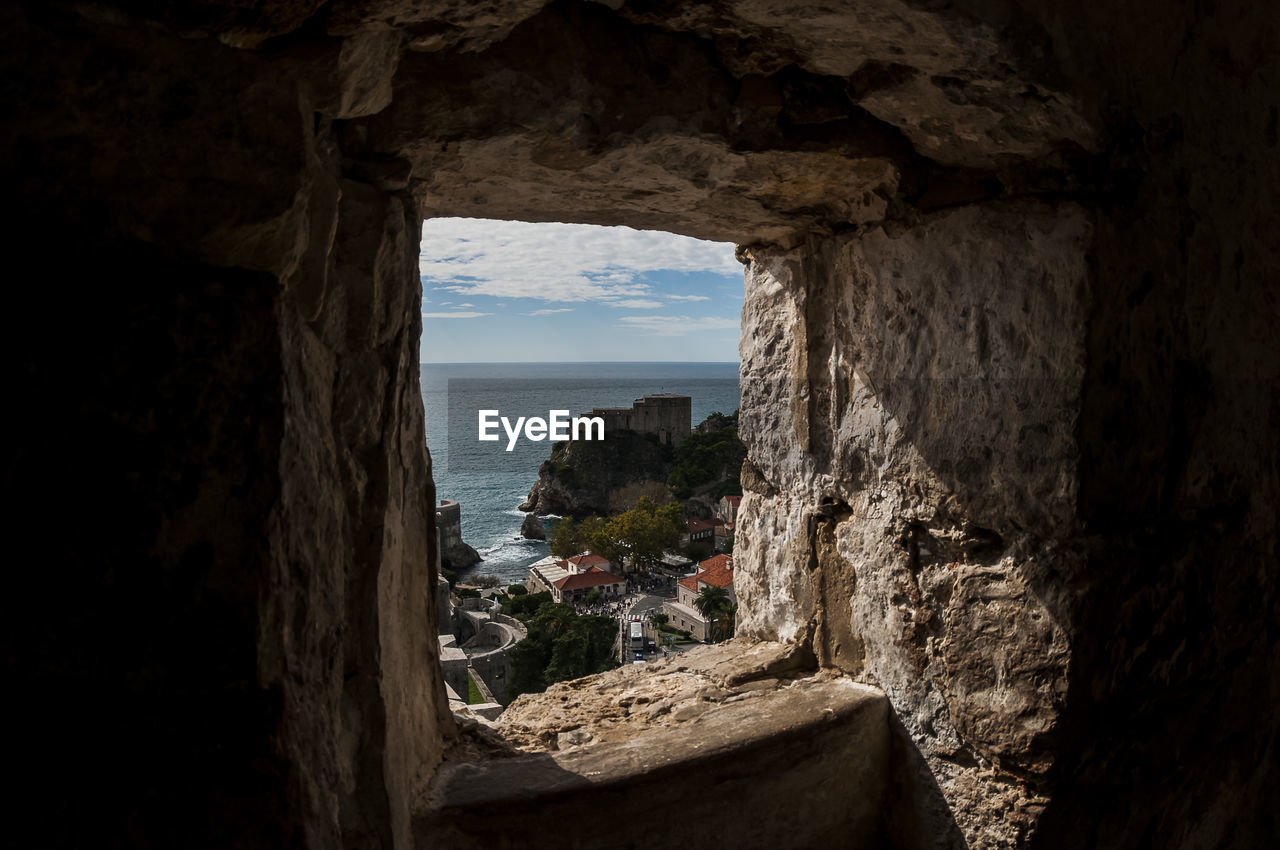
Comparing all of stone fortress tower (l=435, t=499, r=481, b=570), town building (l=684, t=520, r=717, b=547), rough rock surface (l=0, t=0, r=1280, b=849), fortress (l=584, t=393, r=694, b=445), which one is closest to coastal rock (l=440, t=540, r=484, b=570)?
stone fortress tower (l=435, t=499, r=481, b=570)

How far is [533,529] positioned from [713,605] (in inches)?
753

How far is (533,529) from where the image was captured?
99.6ft

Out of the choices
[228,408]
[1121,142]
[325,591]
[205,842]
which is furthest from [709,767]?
[1121,142]

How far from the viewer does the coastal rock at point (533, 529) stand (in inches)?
1179

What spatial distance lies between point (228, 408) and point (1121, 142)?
150cm

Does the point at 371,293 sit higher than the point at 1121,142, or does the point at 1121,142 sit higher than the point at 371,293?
the point at 1121,142

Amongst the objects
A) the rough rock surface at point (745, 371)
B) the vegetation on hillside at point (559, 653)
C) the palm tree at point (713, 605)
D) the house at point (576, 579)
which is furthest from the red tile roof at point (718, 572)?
the rough rock surface at point (745, 371)

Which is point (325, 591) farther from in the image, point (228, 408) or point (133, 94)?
point (133, 94)

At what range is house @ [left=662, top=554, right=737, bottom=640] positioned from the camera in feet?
34.9

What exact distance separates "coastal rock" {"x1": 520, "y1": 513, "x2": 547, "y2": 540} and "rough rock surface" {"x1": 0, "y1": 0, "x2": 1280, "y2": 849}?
27.8m

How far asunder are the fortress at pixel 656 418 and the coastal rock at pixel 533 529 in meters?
6.69

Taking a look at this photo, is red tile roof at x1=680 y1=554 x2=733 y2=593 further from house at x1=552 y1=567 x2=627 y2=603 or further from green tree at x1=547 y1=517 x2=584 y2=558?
green tree at x1=547 y1=517 x2=584 y2=558

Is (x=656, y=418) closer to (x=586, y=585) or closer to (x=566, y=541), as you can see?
(x=566, y=541)

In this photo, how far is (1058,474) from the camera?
66.5 inches
